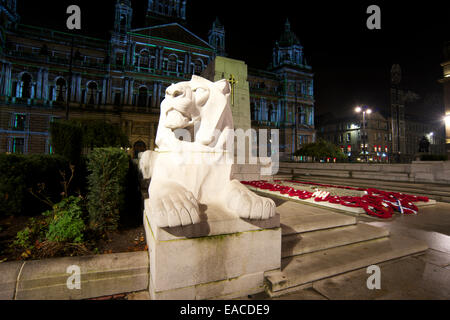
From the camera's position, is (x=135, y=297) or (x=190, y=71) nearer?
(x=135, y=297)

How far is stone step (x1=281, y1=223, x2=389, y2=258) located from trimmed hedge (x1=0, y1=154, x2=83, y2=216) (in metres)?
4.39

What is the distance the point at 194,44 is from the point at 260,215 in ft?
141

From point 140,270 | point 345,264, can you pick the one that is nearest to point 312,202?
point 345,264

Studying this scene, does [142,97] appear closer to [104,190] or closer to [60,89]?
[60,89]

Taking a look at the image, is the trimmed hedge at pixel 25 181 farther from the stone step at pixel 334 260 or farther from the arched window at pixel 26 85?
the arched window at pixel 26 85

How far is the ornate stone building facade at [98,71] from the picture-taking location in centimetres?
2991

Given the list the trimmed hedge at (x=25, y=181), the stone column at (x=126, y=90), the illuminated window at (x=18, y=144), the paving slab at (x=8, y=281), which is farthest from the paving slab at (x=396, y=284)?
the illuminated window at (x=18, y=144)

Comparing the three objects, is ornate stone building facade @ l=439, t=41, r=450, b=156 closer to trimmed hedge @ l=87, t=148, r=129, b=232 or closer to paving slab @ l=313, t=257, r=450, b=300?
paving slab @ l=313, t=257, r=450, b=300

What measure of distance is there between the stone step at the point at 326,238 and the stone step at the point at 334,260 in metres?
0.06

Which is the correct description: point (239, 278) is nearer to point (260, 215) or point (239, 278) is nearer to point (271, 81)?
point (260, 215)

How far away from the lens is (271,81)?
47.6 meters

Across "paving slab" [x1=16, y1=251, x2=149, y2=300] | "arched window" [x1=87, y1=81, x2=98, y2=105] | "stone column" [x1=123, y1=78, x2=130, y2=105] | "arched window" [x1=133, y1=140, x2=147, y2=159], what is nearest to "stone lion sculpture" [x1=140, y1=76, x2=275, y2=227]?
"paving slab" [x1=16, y1=251, x2=149, y2=300]

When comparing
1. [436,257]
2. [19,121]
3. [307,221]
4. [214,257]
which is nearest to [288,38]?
Result: [19,121]

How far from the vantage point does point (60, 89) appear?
107 feet
